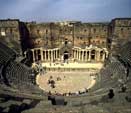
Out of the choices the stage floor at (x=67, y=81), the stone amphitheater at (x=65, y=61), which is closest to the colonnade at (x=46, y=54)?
the stone amphitheater at (x=65, y=61)

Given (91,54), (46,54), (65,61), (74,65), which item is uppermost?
(91,54)

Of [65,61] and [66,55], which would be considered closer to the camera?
[65,61]

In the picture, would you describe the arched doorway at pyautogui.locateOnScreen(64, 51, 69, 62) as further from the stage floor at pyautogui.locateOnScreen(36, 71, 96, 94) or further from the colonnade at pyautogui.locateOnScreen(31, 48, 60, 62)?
the stage floor at pyautogui.locateOnScreen(36, 71, 96, 94)

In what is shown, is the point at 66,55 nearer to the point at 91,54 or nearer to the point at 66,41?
the point at 66,41

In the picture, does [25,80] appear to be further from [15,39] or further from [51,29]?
[51,29]

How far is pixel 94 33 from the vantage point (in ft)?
156

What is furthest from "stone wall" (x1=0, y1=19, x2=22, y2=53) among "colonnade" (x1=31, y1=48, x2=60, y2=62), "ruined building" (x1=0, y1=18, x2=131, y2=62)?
"colonnade" (x1=31, y1=48, x2=60, y2=62)

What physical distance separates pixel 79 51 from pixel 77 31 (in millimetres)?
4386

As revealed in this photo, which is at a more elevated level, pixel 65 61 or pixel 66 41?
pixel 66 41

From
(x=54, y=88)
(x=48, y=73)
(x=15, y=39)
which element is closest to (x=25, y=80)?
(x=54, y=88)

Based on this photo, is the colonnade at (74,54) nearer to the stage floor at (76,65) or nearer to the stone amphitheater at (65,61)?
the stone amphitheater at (65,61)

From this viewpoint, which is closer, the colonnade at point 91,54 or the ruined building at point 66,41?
the ruined building at point 66,41

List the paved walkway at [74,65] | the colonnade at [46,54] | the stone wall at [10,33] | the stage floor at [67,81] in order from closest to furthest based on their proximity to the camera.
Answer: the stage floor at [67,81] → the stone wall at [10,33] → the paved walkway at [74,65] → the colonnade at [46,54]

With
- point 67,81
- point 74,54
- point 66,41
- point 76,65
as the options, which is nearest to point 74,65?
point 76,65
